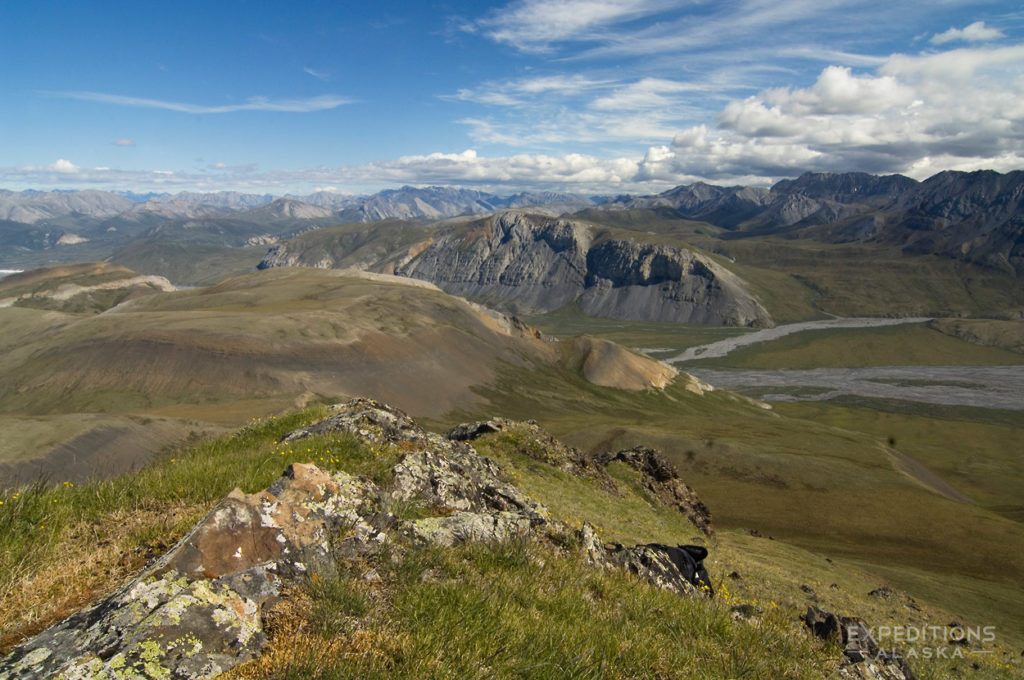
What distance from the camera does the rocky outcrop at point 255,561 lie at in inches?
185

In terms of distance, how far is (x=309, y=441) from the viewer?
42.3 ft

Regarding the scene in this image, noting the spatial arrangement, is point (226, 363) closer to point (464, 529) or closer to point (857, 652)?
point (464, 529)

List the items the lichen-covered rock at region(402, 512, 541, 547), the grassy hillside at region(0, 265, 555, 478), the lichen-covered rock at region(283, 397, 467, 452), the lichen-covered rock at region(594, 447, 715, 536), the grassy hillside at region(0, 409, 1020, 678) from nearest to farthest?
the grassy hillside at region(0, 409, 1020, 678) < the lichen-covered rock at region(402, 512, 541, 547) < the lichen-covered rock at region(283, 397, 467, 452) < the lichen-covered rock at region(594, 447, 715, 536) < the grassy hillside at region(0, 265, 555, 478)

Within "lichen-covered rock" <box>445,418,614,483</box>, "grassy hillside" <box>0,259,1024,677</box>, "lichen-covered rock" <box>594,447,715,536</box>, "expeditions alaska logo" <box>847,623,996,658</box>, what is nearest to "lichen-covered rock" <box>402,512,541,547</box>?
"grassy hillside" <box>0,259,1024,677</box>

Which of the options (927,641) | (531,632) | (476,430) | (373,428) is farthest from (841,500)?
(531,632)

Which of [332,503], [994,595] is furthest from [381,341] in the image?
[332,503]

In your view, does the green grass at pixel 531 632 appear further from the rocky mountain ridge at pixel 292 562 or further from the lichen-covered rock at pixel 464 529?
the lichen-covered rock at pixel 464 529

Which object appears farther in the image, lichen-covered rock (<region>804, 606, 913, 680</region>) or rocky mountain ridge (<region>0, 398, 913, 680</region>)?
lichen-covered rock (<region>804, 606, 913, 680</region>)

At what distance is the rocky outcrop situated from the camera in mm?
4707

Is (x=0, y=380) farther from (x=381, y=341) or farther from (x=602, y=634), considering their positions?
(x=602, y=634)

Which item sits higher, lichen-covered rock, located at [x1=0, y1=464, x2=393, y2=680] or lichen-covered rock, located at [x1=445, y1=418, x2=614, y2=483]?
lichen-covered rock, located at [x1=0, y1=464, x2=393, y2=680]

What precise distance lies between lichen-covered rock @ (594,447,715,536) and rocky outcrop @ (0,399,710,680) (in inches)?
1011

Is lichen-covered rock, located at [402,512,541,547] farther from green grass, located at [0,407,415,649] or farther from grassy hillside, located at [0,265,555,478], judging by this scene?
grassy hillside, located at [0,265,555,478]

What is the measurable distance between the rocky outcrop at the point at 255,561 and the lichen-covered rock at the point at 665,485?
25688mm
